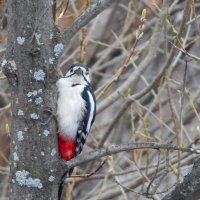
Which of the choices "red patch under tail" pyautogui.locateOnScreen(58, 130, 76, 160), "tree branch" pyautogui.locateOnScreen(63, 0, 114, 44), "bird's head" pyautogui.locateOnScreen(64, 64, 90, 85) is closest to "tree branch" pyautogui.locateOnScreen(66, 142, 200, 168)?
"red patch under tail" pyautogui.locateOnScreen(58, 130, 76, 160)

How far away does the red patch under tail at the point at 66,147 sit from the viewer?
2755mm

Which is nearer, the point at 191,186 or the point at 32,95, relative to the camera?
the point at 191,186

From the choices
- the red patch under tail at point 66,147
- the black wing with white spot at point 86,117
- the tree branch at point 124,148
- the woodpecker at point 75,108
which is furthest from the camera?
the black wing with white spot at point 86,117

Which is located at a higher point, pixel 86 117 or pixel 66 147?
pixel 86 117

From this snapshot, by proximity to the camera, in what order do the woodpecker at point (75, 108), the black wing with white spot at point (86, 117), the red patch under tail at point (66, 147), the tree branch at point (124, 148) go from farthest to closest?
the black wing with white spot at point (86, 117) → the woodpecker at point (75, 108) → the red patch under tail at point (66, 147) → the tree branch at point (124, 148)

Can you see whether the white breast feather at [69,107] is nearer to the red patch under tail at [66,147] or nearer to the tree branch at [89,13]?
the red patch under tail at [66,147]

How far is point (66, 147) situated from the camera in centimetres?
290

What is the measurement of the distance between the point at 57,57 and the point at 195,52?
4468 mm

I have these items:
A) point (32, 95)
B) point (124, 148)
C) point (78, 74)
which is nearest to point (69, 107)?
point (78, 74)

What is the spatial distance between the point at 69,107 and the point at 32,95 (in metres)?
0.55

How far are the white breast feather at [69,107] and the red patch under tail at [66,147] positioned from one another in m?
0.03

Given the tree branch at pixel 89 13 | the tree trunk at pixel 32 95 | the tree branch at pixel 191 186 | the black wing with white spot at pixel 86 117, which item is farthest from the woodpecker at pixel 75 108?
the tree branch at pixel 191 186

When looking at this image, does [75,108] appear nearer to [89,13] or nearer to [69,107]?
[69,107]

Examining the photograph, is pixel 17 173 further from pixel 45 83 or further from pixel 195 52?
pixel 195 52
